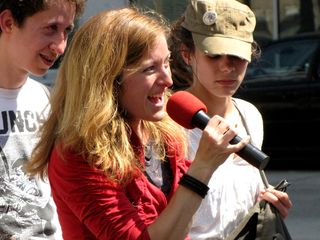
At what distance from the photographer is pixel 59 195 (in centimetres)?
277

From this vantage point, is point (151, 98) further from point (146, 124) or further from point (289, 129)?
point (289, 129)

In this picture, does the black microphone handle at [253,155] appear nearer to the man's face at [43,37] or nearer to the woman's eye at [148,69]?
the woman's eye at [148,69]

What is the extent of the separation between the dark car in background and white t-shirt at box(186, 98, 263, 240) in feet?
29.5

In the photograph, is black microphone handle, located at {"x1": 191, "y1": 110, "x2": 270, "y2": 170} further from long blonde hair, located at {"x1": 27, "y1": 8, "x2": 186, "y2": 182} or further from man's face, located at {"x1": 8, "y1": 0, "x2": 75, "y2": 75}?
man's face, located at {"x1": 8, "y1": 0, "x2": 75, "y2": 75}

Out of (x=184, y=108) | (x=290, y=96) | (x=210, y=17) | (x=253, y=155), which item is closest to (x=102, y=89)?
(x=184, y=108)

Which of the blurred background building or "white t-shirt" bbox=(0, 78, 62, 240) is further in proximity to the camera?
the blurred background building

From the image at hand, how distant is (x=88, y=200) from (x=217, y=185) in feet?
2.74

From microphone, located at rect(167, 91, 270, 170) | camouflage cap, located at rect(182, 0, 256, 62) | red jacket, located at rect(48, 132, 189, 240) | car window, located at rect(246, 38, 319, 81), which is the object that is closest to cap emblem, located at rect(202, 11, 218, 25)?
camouflage cap, located at rect(182, 0, 256, 62)

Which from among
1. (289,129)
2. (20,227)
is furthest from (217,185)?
(289,129)

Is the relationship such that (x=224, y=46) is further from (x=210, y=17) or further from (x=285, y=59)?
Result: (x=285, y=59)

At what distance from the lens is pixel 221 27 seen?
3.57 m

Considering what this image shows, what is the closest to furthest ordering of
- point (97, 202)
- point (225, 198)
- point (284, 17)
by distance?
point (97, 202) → point (225, 198) → point (284, 17)

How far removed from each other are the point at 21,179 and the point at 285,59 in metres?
9.75

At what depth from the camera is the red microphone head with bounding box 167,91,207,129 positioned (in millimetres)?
2674
